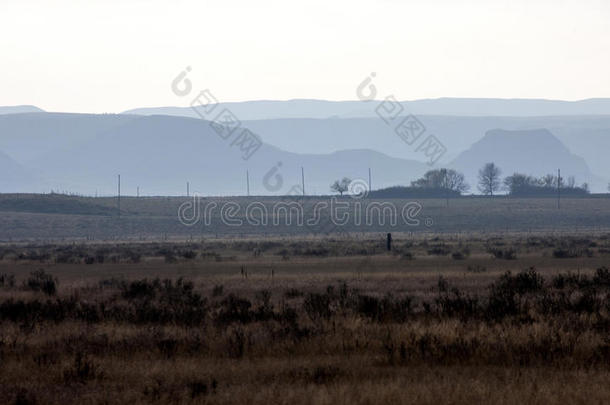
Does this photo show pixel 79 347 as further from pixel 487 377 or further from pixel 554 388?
pixel 554 388

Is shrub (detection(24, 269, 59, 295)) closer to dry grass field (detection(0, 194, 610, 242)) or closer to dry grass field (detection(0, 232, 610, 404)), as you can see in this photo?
dry grass field (detection(0, 232, 610, 404))

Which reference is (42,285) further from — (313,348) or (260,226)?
(260,226)

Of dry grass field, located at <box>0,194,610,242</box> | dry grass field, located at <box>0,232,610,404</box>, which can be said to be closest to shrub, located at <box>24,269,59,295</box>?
dry grass field, located at <box>0,232,610,404</box>

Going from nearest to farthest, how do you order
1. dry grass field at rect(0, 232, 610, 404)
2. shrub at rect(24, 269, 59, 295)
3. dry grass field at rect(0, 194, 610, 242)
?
1. dry grass field at rect(0, 232, 610, 404)
2. shrub at rect(24, 269, 59, 295)
3. dry grass field at rect(0, 194, 610, 242)

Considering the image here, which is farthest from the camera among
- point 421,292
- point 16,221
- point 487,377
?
point 16,221

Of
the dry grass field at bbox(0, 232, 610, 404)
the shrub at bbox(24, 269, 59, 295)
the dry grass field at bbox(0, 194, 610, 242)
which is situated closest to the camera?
the dry grass field at bbox(0, 232, 610, 404)

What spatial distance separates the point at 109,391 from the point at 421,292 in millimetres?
15888

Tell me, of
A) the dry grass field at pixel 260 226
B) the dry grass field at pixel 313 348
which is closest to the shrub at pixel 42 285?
the dry grass field at pixel 313 348

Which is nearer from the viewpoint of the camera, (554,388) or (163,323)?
(554,388)

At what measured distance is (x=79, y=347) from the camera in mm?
18125

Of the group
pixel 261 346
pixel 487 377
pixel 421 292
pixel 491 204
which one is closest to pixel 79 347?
pixel 261 346

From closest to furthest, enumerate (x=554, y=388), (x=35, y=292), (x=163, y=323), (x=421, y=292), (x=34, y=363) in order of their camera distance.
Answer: (x=554, y=388) → (x=34, y=363) → (x=163, y=323) → (x=421, y=292) → (x=35, y=292)

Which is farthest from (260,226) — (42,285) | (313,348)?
(313,348)

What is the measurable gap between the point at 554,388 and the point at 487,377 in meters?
1.25
